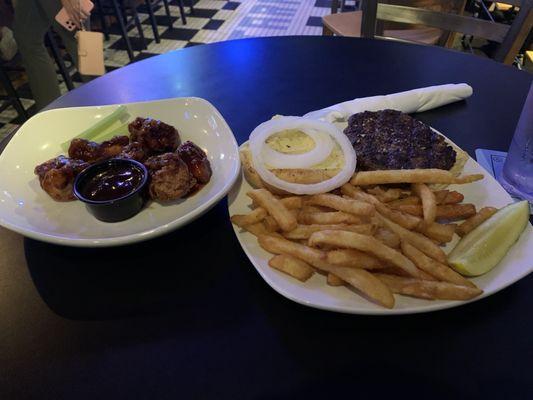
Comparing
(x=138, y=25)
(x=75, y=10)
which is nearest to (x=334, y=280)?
(x=75, y=10)

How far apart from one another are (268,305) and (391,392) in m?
0.34

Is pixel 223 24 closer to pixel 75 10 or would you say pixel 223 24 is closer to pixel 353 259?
pixel 75 10

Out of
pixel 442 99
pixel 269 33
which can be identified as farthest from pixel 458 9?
pixel 269 33

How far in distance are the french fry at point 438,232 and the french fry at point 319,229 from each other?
17 centimetres

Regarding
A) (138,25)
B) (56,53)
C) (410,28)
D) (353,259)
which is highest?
(353,259)

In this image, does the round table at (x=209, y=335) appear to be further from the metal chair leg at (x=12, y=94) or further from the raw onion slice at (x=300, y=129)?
the metal chair leg at (x=12, y=94)

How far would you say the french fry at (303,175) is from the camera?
119cm

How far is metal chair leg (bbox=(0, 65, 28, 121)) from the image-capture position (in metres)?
3.41

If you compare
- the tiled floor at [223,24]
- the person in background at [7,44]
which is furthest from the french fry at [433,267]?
the tiled floor at [223,24]

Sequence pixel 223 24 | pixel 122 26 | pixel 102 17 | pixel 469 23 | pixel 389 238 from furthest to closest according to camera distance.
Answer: pixel 223 24
pixel 102 17
pixel 122 26
pixel 469 23
pixel 389 238

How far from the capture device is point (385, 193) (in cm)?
122

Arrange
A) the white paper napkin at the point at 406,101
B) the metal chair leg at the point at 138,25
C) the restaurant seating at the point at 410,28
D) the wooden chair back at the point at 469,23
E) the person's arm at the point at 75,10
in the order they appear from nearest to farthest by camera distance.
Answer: the white paper napkin at the point at 406,101 → the wooden chair back at the point at 469,23 → the person's arm at the point at 75,10 → the restaurant seating at the point at 410,28 → the metal chair leg at the point at 138,25

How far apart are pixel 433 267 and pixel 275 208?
0.44 m

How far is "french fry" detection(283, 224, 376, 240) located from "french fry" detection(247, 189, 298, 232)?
0.07ft
